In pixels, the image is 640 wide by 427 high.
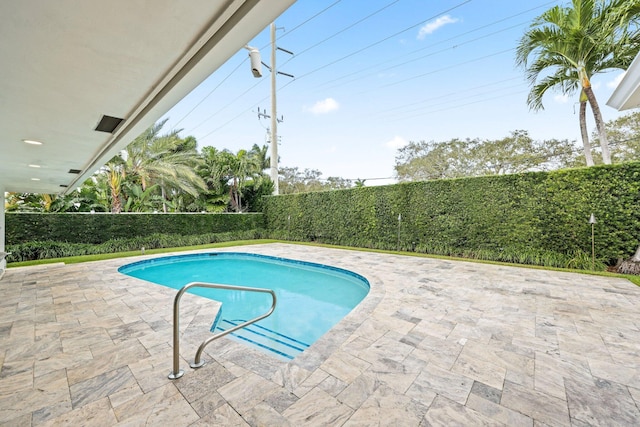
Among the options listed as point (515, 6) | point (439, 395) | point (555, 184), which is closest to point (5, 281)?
point (439, 395)

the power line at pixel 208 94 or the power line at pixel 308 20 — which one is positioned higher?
the power line at pixel 308 20

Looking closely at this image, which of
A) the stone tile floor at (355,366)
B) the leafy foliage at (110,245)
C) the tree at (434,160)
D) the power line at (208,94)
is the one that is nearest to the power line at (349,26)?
the power line at (208,94)

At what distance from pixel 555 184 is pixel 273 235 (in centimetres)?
1367

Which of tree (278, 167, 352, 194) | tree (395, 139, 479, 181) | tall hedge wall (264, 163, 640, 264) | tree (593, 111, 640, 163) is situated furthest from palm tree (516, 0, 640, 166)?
tree (278, 167, 352, 194)

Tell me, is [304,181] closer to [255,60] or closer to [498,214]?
[498,214]

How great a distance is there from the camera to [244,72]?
65.2 feet

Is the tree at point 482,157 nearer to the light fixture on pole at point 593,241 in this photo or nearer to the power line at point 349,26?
the power line at point 349,26

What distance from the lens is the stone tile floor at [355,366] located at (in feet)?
7.22

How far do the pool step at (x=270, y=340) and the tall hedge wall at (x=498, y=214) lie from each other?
8.10 metres

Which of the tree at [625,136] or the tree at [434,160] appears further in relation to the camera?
the tree at [434,160]

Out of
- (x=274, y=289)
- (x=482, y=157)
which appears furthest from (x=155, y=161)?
(x=482, y=157)

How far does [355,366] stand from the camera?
2895 millimetres

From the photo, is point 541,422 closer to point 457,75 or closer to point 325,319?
point 325,319

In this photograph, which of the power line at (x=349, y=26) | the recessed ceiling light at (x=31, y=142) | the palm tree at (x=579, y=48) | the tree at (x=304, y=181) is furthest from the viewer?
the tree at (x=304, y=181)
